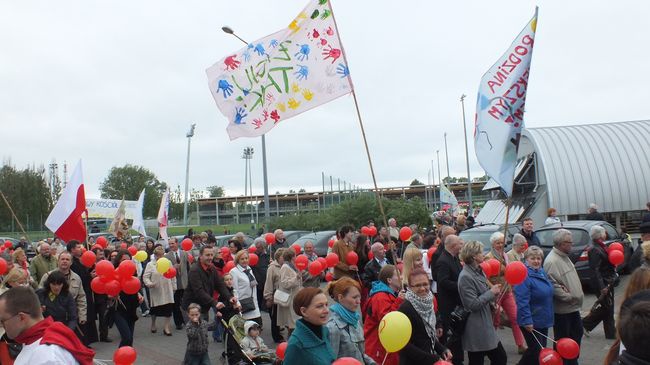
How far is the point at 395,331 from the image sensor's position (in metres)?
4.30

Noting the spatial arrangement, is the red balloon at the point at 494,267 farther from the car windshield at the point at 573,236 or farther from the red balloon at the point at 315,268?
the car windshield at the point at 573,236

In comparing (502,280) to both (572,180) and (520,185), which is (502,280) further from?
(520,185)

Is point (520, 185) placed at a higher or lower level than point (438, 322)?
higher

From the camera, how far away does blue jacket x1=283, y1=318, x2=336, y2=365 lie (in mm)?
3789

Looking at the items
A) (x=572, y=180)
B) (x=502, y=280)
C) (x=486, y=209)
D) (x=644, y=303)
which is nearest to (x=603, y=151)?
(x=572, y=180)

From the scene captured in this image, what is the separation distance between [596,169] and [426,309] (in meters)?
25.8

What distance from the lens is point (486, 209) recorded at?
108ft

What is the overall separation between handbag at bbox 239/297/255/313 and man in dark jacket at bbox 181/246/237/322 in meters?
0.29

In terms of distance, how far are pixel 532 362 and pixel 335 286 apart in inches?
106

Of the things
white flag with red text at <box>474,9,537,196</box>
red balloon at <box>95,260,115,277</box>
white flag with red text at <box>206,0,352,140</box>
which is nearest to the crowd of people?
red balloon at <box>95,260,115,277</box>

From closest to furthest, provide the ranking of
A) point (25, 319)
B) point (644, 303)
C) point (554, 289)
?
1. point (644, 303)
2. point (25, 319)
3. point (554, 289)

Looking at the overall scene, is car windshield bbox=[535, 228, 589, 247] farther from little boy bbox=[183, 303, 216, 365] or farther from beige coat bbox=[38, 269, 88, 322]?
beige coat bbox=[38, 269, 88, 322]

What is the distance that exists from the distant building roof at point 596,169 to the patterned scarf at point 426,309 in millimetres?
23695

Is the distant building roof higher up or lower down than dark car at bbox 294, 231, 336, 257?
higher up
